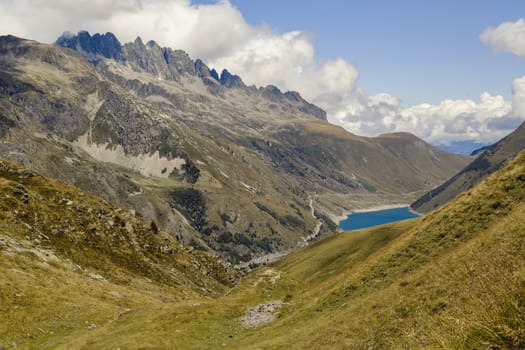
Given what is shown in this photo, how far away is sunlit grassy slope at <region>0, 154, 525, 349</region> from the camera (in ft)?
40.0

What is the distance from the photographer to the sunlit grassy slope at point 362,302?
12.2 m

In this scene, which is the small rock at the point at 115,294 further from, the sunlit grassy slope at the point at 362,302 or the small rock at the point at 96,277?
the small rock at the point at 96,277

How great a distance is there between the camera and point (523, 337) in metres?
9.60

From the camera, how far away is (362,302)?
99.2 ft

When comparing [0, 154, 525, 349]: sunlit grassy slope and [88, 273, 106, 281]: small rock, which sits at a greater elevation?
[0, 154, 525, 349]: sunlit grassy slope

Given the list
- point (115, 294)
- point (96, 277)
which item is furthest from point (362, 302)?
point (96, 277)

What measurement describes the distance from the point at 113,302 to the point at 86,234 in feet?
103

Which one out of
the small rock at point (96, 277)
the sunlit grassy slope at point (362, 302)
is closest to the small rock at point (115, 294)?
the sunlit grassy slope at point (362, 302)

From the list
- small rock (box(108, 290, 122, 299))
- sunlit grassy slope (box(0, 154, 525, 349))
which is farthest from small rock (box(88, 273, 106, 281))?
small rock (box(108, 290, 122, 299))

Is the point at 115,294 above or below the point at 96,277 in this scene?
below

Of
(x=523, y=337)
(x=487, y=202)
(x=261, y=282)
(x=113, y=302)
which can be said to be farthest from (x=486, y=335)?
(x=113, y=302)

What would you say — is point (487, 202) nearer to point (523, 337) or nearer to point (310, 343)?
point (310, 343)

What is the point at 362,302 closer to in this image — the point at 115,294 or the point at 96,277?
the point at 115,294

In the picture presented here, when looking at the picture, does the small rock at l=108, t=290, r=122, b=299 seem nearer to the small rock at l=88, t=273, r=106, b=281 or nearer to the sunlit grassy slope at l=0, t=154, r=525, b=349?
the sunlit grassy slope at l=0, t=154, r=525, b=349
